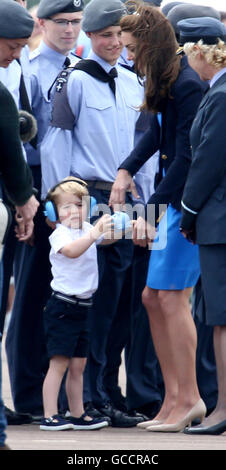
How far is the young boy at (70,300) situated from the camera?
725 cm

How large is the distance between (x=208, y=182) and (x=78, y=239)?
826mm

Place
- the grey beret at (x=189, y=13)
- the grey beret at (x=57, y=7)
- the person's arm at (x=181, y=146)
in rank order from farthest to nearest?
1. the grey beret at (x=57, y=7)
2. the grey beret at (x=189, y=13)
3. the person's arm at (x=181, y=146)

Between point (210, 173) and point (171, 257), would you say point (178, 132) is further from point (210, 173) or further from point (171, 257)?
point (171, 257)

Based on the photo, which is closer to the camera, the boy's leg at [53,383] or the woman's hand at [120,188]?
the boy's leg at [53,383]

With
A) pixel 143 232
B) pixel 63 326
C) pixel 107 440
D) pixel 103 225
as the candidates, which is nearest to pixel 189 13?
pixel 143 232

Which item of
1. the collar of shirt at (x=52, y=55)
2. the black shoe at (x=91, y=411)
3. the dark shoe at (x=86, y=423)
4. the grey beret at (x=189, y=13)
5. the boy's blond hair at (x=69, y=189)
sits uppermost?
the grey beret at (x=189, y=13)

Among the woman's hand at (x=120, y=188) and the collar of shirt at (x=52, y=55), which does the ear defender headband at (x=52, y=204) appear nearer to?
the woman's hand at (x=120, y=188)

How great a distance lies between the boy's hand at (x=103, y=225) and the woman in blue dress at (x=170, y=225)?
0.73ft

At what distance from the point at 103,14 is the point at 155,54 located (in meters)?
0.79

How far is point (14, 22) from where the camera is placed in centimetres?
681

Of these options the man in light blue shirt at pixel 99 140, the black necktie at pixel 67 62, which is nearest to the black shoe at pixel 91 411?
the man in light blue shirt at pixel 99 140

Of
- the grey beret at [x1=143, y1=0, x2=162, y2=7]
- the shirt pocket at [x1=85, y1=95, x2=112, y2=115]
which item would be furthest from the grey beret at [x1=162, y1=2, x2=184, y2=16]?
the shirt pocket at [x1=85, y1=95, x2=112, y2=115]

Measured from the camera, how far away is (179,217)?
722cm

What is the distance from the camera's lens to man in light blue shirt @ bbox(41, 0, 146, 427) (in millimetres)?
7750
